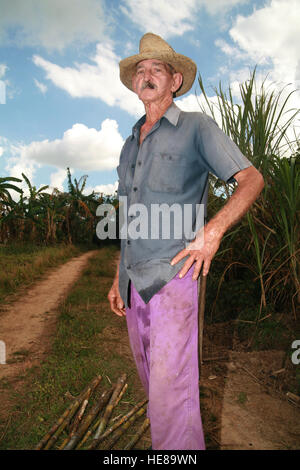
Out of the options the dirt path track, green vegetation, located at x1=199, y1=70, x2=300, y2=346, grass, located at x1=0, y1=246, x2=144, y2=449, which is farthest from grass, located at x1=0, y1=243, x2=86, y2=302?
green vegetation, located at x1=199, y1=70, x2=300, y2=346

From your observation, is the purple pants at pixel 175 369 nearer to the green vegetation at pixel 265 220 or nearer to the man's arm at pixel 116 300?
the man's arm at pixel 116 300

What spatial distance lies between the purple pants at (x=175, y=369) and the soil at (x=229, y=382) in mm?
1058

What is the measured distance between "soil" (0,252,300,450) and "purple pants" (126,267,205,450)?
106cm

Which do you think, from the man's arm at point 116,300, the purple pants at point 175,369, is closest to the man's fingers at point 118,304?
the man's arm at point 116,300

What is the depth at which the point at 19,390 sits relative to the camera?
118 inches

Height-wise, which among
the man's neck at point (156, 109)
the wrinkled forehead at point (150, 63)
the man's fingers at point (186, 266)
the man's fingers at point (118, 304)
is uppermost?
the wrinkled forehead at point (150, 63)

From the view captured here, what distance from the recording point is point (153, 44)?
5.95 ft

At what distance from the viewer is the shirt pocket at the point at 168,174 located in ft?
5.06

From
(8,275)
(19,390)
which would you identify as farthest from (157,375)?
(8,275)

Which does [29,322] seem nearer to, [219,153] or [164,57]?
[164,57]

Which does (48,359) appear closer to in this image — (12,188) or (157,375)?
(157,375)

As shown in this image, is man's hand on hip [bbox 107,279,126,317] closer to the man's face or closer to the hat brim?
the man's face

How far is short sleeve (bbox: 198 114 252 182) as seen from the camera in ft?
4.62

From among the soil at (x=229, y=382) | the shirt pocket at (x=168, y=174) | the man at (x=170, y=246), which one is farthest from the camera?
the soil at (x=229, y=382)
